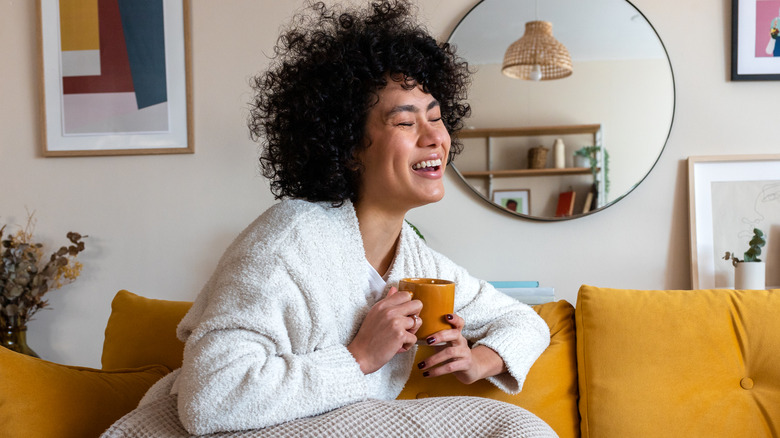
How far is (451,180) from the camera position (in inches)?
91.2

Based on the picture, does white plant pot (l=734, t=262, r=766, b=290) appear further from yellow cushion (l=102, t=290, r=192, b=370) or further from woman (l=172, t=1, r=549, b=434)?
yellow cushion (l=102, t=290, r=192, b=370)

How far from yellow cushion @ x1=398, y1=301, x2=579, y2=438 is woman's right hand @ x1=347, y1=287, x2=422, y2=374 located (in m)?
0.31

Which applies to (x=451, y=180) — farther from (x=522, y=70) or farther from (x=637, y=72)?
(x=637, y=72)

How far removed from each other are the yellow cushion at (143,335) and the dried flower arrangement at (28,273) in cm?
65

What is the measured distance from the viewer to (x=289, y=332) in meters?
1.22

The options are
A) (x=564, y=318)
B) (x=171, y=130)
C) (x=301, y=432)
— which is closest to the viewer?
(x=301, y=432)

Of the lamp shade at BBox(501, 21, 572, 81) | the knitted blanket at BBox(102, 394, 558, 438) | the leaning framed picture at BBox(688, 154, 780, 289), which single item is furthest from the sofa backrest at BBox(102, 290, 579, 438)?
the lamp shade at BBox(501, 21, 572, 81)

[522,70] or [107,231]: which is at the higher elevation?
[522,70]

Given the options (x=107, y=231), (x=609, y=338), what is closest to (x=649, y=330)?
(x=609, y=338)

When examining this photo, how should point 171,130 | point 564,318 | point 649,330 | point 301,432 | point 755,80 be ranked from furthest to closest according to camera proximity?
point 171,130
point 755,80
point 564,318
point 649,330
point 301,432

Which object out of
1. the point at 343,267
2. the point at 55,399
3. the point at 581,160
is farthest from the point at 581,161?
the point at 55,399

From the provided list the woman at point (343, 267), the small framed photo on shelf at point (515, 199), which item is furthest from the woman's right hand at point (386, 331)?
the small framed photo on shelf at point (515, 199)

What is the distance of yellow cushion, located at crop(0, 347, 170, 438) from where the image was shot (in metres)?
1.25

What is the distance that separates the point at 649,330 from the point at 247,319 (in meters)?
0.98
